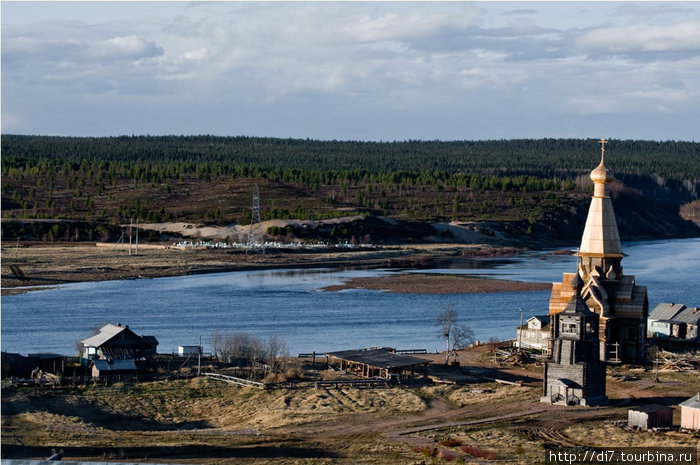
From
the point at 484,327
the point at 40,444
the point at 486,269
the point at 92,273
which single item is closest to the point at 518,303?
the point at 484,327

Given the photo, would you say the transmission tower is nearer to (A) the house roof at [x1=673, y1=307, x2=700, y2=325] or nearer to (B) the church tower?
(A) the house roof at [x1=673, y1=307, x2=700, y2=325]

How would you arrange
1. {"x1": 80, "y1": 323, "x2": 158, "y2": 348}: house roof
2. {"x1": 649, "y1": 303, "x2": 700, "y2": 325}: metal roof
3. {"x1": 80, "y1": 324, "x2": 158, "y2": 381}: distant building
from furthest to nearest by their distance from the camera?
1. {"x1": 649, "y1": 303, "x2": 700, "y2": 325}: metal roof
2. {"x1": 80, "y1": 323, "x2": 158, "y2": 348}: house roof
3. {"x1": 80, "y1": 324, "x2": 158, "y2": 381}: distant building

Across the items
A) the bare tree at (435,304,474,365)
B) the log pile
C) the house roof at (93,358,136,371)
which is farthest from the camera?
the bare tree at (435,304,474,365)

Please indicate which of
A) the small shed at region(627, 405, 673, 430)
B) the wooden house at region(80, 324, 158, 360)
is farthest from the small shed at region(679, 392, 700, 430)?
the wooden house at region(80, 324, 158, 360)

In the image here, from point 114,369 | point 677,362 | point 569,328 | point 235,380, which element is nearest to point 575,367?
point 569,328

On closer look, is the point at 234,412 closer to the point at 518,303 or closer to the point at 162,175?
the point at 518,303

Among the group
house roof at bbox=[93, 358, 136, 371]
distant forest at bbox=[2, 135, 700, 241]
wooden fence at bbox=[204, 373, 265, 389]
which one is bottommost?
wooden fence at bbox=[204, 373, 265, 389]

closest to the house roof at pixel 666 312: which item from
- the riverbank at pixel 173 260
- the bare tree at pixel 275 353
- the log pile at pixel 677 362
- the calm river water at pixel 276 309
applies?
the log pile at pixel 677 362

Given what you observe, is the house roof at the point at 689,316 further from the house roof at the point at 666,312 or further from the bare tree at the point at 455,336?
the bare tree at the point at 455,336
